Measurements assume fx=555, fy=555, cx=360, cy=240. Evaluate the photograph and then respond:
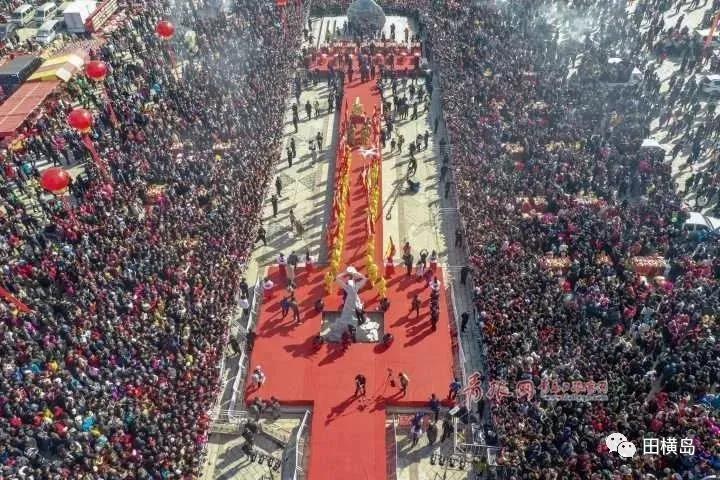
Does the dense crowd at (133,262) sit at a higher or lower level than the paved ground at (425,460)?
higher

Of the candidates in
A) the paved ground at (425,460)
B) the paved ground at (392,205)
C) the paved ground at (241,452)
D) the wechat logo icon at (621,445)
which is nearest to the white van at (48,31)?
the paved ground at (392,205)

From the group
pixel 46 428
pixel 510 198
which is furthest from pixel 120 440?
pixel 510 198

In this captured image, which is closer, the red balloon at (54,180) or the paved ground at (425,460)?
the paved ground at (425,460)

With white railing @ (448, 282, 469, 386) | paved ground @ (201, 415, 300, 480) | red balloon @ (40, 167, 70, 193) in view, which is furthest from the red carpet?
red balloon @ (40, 167, 70, 193)

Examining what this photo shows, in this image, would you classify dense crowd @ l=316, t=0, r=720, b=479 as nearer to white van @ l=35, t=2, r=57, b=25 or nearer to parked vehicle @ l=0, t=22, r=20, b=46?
white van @ l=35, t=2, r=57, b=25

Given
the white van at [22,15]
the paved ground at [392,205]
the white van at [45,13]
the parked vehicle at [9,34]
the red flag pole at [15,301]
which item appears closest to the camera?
the red flag pole at [15,301]

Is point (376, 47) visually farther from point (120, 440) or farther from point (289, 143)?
point (120, 440)

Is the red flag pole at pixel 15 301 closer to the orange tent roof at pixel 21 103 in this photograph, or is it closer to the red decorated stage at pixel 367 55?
the orange tent roof at pixel 21 103
